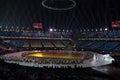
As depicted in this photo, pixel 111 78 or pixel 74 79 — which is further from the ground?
pixel 74 79

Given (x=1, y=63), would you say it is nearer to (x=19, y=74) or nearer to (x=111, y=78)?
(x=19, y=74)

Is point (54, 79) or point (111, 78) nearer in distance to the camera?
A: point (54, 79)

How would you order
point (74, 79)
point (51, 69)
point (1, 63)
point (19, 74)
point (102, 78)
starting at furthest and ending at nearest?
point (1, 63)
point (51, 69)
point (102, 78)
point (19, 74)
point (74, 79)

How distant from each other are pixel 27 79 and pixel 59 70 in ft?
31.4

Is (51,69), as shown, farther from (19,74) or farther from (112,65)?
(112,65)

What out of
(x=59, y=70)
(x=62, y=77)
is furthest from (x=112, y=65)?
(x=62, y=77)

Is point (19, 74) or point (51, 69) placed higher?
point (19, 74)

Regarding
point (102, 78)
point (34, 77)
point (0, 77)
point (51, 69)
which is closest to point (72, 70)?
point (51, 69)

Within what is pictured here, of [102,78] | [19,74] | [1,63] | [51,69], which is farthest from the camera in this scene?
[1,63]

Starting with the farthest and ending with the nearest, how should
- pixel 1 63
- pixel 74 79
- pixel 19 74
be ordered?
1. pixel 1 63
2. pixel 19 74
3. pixel 74 79

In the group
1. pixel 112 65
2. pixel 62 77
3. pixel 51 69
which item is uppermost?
pixel 62 77

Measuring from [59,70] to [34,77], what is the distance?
8.98 m

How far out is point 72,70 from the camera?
94.3 feet

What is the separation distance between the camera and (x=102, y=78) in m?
24.8
